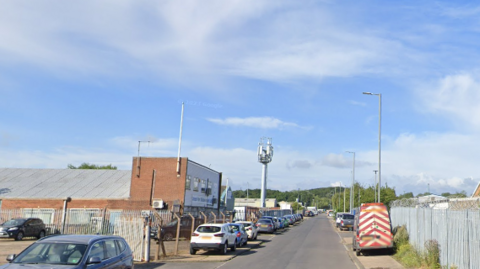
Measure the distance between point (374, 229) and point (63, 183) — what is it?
3311cm

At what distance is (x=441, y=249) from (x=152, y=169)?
29197 mm

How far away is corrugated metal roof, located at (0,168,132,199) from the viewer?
41.9 metres

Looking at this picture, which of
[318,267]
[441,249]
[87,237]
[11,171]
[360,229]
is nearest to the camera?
[87,237]

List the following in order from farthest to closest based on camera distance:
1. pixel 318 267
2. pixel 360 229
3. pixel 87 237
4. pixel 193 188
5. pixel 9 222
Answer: pixel 193 188
pixel 9 222
pixel 360 229
pixel 318 267
pixel 87 237

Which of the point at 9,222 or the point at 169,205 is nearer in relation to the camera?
the point at 9,222

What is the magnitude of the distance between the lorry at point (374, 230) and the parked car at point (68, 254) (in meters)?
13.7

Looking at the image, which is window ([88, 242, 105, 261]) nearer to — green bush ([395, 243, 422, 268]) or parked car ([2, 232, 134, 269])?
parked car ([2, 232, 134, 269])

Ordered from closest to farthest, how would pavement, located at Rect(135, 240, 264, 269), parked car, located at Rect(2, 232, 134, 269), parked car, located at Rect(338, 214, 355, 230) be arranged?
parked car, located at Rect(2, 232, 134, 269)
pavement, located at Rect(135, 240, 264, 269)
parked car, located at Rect(338, 214, 355, 230)

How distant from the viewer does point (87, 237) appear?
10.3m

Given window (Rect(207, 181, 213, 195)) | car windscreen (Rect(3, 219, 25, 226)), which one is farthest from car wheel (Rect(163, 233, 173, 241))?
window (Rect(207, 181, 213, 195))

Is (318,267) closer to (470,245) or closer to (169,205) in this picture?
(470,245)

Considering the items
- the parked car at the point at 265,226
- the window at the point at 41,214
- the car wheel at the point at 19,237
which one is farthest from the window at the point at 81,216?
the parked car at the point at 265,226

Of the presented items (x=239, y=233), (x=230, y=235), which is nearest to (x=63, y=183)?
(x=239, y=233)

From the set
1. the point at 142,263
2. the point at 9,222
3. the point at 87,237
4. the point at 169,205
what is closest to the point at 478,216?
the point at 87,237
